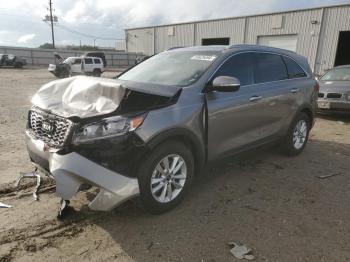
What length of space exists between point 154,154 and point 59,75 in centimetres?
2344

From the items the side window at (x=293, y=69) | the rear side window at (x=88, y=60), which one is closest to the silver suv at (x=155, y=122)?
the side window at (x=293, y=69)

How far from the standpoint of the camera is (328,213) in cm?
384

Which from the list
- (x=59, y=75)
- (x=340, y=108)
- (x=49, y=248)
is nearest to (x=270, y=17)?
(x=59, y=75)

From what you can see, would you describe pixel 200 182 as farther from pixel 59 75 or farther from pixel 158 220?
pixel 59 75

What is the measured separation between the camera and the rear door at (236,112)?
13.3 feet

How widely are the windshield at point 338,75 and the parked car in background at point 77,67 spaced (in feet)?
61.7

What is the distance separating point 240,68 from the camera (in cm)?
456

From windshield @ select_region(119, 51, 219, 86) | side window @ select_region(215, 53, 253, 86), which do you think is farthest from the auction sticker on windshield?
side window @ select_region(215, 53, 253, 86)

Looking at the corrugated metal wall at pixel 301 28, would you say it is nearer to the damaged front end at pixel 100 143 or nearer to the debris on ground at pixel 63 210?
the damaged front end at pixel 100 143

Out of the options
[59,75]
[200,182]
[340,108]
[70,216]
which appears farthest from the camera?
[59,75]

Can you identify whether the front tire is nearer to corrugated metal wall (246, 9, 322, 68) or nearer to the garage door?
corrugated metal wall (246, 9, 322, 68)

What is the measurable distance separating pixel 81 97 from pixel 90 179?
0.93m

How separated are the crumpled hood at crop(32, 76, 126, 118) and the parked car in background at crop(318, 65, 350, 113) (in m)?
7.68

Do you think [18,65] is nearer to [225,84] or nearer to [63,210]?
[63,210]
